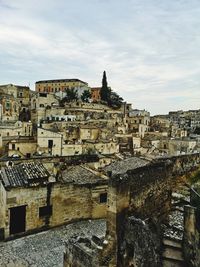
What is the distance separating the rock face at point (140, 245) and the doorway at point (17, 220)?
719 centimetres

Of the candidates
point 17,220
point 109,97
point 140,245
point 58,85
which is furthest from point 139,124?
point 140,245

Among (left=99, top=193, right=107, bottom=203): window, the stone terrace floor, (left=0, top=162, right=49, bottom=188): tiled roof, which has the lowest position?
the stone terrace floor

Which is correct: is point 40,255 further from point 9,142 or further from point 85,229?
point 9,142

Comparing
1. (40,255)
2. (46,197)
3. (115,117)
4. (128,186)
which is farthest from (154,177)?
(115,117)

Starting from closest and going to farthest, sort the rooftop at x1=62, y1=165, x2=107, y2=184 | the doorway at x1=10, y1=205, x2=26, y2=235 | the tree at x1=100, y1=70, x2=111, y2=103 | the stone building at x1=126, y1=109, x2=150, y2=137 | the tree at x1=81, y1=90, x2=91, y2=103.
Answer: the doorway at x1=10, y1=205, x2=26, y2=235 → the rooftop at x1=62, y1=165, x2=107, y2=184 → the stone building at x1=126, y1=109, x2=150, y2=137 → the tree at x1=81, y1=90, x2=91, y2=103 → the tree at x1=100, y1=70, x2=111, y2=103

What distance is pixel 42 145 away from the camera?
130 feet

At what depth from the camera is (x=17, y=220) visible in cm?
1442

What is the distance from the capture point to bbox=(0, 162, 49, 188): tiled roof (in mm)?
14723

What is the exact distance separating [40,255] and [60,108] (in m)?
55.1

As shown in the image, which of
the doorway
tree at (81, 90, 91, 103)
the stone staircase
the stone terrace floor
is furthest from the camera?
tree at (81, 90, 91, 103)

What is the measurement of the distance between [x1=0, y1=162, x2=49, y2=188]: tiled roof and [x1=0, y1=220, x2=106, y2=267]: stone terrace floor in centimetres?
257

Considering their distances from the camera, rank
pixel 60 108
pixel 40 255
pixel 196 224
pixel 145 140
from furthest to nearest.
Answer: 1. pixel 60 108
2. pixel 145 140
3. pixel 40 255
4. pixel 196 224


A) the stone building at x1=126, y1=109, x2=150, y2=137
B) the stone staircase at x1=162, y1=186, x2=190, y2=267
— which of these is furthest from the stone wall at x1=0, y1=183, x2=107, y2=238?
the stone building at x1=126, y1=109, x2=150, y2=137

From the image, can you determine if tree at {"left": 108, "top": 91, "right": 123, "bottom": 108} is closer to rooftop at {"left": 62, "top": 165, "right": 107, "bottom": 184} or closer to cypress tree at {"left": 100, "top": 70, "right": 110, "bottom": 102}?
cypress tree at {"left": 100, "top": 70, "right": 110, "bottom": 102}
